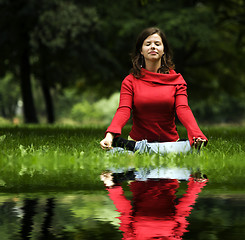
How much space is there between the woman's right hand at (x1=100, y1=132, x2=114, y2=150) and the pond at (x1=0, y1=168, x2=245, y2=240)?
1.14 metres

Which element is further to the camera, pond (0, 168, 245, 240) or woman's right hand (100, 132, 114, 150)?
woman's right hand (100, 132, 114, 150)

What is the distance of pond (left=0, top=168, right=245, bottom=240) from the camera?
10.9 feet

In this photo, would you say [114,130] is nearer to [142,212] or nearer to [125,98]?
[125,98]

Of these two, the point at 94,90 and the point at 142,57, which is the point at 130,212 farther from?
the point at 94,90

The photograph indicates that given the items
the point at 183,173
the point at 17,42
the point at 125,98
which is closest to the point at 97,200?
the point at 183,173

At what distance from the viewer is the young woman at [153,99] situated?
6684 millimetres

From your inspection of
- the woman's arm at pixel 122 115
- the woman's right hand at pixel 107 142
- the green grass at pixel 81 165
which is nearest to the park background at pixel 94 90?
the green grass at pixel 81 165

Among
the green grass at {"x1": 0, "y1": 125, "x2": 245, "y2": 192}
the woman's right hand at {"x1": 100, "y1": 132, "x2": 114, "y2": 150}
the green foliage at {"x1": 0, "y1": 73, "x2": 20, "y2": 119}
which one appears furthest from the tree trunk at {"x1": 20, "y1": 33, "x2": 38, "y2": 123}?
the green foliage at {"x1": 0, "y1": 73, "x2": 20, "y2": 119}

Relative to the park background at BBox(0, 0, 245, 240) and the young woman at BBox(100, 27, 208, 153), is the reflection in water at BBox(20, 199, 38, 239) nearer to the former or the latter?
the park background at BBox(0, 0, 245, 240)

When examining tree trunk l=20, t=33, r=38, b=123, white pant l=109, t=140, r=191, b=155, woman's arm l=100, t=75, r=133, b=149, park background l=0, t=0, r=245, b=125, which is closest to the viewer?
woman's arm l=100, t=75, r=133, b=149

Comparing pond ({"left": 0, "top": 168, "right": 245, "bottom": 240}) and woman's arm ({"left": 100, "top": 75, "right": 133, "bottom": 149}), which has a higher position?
woman's arm ({"left": 100, "top": 75, "right": 133, "bottom": 149})

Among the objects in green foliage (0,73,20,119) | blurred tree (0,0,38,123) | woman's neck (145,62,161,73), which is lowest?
green foliage (0,73,20,119)

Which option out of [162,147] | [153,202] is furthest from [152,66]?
[153,202]

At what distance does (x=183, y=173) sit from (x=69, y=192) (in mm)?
1399
